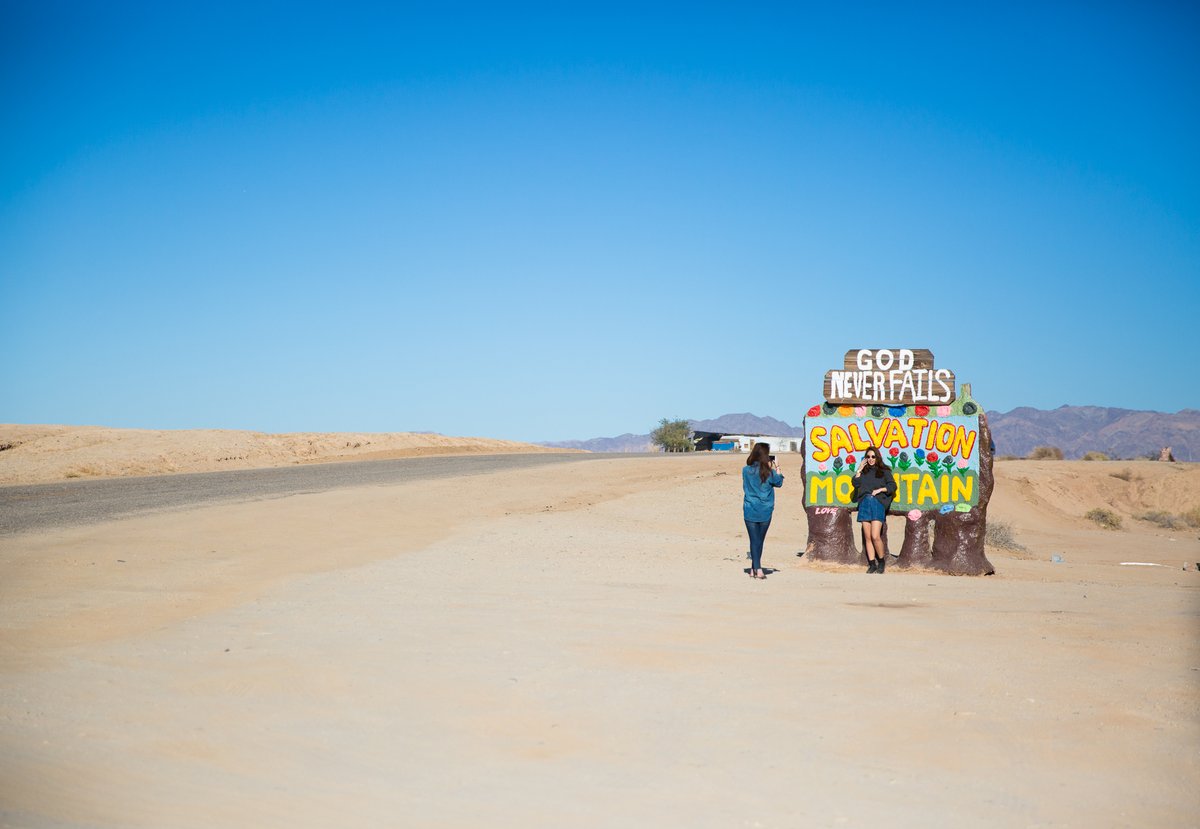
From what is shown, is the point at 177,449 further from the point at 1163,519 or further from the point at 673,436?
the point at 673,436

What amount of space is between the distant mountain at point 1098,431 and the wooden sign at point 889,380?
10599 cm

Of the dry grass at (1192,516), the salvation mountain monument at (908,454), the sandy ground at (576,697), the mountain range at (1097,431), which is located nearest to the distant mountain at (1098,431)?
the mountain range at (1097,431)

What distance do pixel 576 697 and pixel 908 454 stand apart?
33.0 ft

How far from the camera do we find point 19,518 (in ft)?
61.1

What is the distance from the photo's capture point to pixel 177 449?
144ft

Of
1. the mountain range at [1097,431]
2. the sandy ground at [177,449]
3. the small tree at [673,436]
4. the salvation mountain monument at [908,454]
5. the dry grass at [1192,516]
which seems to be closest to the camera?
the salvation mountain monument at [908,454]

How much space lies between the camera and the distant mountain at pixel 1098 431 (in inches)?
5054

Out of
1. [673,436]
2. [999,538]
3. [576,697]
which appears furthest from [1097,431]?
[576,697]

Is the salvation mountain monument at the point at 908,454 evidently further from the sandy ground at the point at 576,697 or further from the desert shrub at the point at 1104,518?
the desert shrub at the point at 1104,518

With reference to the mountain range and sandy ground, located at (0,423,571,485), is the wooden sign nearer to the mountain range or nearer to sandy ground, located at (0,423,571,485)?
sandy ground, located at (0,423,571,485)

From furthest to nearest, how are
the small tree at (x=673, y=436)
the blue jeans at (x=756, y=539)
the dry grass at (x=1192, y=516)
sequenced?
the small tree at (x=673, y=436), the dry grass at (x=1192, y=516), the blue jeans at (x=756, y=539)

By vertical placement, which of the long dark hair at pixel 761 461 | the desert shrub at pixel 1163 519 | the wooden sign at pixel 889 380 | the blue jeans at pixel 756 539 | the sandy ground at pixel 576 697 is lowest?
the desert shrub at pixel 1163 519

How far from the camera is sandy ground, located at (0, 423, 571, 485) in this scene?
37.2 metres

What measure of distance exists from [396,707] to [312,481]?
73.0 ft
